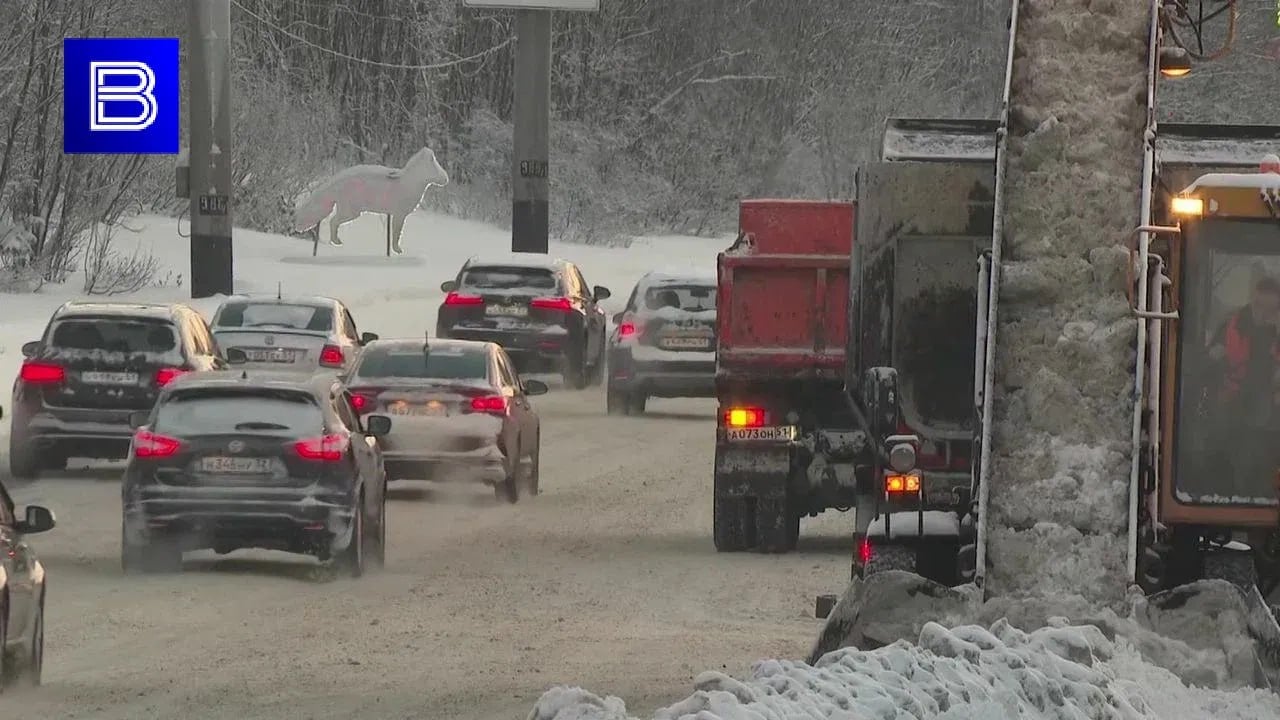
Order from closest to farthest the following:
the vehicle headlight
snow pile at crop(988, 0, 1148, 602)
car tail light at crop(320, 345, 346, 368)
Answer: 1. snow pile at crop(988, 0, 1148, 602)
2. the vehicle headlight
3. car tail light at crop(320, 345, 346, 368)

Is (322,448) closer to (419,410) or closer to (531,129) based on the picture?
(419,410)

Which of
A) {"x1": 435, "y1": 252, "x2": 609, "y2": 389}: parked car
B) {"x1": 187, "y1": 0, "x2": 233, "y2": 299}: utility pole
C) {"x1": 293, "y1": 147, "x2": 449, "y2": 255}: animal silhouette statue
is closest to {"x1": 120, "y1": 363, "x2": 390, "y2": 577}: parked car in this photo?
{"x1": 435, "y1": 252, "x2": 609, "y2": 389}: parked car

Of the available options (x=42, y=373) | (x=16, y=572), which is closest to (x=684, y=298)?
(x=42, y=373)

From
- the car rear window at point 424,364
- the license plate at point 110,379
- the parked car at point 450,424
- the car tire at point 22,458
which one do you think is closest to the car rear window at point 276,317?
the license plate at point 110,379

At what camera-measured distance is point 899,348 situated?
47.4ft

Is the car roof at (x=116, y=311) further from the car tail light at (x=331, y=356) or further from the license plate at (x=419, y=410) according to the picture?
the car tail light at (x=331, y=356)

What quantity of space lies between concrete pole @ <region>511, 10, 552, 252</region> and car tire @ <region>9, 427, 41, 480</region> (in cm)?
2533

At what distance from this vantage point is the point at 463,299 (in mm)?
35094

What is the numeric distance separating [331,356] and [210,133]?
12162mm

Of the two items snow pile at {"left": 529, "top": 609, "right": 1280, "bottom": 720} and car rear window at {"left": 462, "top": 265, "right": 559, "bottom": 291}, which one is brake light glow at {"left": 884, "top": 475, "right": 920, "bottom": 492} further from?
car rear window at {"left": 462, "top": 265, "right": 559, "bottom": 291}

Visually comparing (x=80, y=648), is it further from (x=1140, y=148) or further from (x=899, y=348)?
(x=1140, y=148)

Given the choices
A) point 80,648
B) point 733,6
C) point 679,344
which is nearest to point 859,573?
point 80,648

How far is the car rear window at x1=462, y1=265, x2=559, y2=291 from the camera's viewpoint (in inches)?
1394

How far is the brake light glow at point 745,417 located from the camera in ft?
62.5
